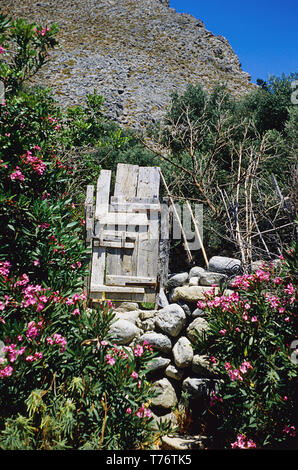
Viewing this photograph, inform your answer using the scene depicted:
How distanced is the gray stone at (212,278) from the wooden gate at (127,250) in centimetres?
72

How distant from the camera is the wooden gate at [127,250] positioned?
5.19 metres

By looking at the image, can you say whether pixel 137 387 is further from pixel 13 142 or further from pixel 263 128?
pixel 263 128

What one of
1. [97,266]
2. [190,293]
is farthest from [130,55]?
[190,293]

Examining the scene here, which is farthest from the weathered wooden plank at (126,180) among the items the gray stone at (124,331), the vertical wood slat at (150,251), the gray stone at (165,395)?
the gray stone at (165,395)

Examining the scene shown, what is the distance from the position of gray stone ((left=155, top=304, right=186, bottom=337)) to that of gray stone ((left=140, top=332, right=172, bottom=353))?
12 cm

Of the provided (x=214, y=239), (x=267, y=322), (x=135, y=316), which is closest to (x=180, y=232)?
(x=214, y=239)

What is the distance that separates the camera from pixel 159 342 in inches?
175

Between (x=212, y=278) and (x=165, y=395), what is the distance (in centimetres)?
182

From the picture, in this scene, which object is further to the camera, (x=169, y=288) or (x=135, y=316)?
(x=169, y=288)

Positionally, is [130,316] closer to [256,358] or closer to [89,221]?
[89,221]

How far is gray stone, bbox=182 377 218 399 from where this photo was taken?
4.00 m

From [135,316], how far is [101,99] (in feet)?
20.2

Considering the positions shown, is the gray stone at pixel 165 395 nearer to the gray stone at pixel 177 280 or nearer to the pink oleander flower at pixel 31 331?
the gray stone at pixel 177 280

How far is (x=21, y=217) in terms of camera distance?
3.28 metres
